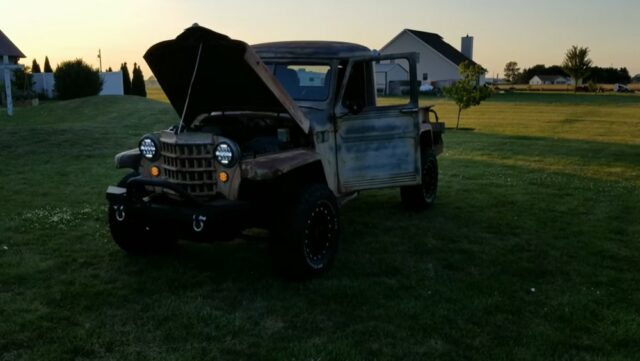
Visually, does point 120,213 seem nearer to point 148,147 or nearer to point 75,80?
point 148,147

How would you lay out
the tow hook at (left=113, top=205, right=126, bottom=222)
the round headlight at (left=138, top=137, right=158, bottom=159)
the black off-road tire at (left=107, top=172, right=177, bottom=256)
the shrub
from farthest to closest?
the shrub → the black off-road tire at (left=107, top=172, right=177, bottom=256) → the round headlight at (left=138, top=137, right=158, bottom=159) → the tow hook at (left=113, top=205, right=126, bottom=222)

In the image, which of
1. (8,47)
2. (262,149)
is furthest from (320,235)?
(8,47)

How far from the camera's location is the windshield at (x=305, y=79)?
5988 mm

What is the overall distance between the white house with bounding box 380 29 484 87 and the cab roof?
63.3 metres

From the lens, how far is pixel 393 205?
841 centimetres

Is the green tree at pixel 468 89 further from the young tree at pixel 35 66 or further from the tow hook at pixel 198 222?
the young tree at pixel 35 66

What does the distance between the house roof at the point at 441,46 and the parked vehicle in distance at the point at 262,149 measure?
6569 cm

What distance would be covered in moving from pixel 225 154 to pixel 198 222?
1.96 feet

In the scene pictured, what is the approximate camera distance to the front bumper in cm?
457

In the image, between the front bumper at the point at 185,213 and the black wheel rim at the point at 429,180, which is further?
the black wheel rim at the point at 429,180

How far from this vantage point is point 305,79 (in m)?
6.15

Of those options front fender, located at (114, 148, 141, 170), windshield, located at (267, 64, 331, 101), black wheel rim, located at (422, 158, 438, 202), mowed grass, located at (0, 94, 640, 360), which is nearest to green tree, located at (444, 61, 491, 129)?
mowed grass, located at (0, 94, 640, 360)

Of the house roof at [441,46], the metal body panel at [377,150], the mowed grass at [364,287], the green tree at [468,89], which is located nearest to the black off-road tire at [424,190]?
the mowed grass at [364,287]

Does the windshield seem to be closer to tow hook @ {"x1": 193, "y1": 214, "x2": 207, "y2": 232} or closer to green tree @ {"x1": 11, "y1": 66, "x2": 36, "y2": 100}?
tow hook @ {"x1": 193, "y1": 214, "x2": 207, "y2": 232}
